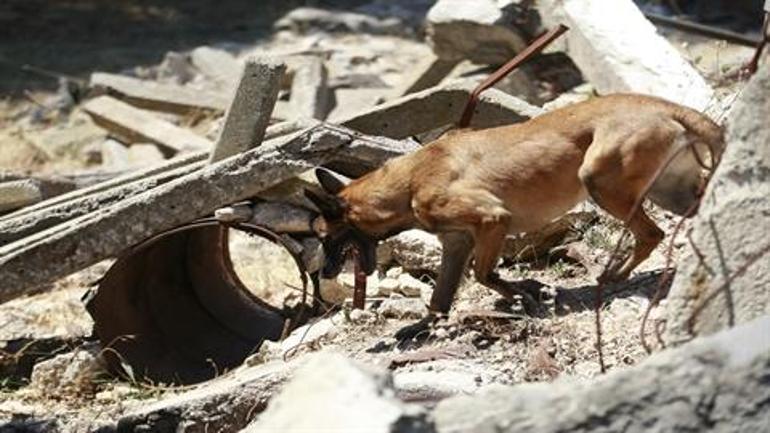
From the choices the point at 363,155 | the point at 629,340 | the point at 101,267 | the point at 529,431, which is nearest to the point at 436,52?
the point at 101,267

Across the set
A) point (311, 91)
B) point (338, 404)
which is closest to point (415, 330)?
point (338, 404)

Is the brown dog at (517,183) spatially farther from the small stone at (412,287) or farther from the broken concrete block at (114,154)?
the broken concrete block at (114,154)

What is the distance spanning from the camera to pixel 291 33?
17656 mm

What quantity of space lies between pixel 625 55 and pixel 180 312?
127 inches

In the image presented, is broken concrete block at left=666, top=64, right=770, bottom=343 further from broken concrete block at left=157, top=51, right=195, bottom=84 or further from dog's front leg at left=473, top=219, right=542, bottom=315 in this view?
broken concrete block at left=157, top=51, right=195, bottom=84

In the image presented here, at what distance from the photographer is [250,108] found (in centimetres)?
857

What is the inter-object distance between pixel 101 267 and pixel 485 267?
4.05 m

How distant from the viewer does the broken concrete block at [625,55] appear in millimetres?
9367

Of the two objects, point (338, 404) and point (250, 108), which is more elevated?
point (338, 404)

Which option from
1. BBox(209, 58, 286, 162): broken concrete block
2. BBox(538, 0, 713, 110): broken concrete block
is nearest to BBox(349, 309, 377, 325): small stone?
BBox(209, 58, 286, 162): broken concrete block

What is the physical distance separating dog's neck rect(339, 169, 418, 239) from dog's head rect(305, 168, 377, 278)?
1.5 inches

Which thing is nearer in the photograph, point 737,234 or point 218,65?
point 737,234

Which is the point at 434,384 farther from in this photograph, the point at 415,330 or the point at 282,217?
the point at 282,217

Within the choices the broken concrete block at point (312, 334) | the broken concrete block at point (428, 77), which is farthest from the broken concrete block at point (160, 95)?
the broken concrete block at point (312, 334)
